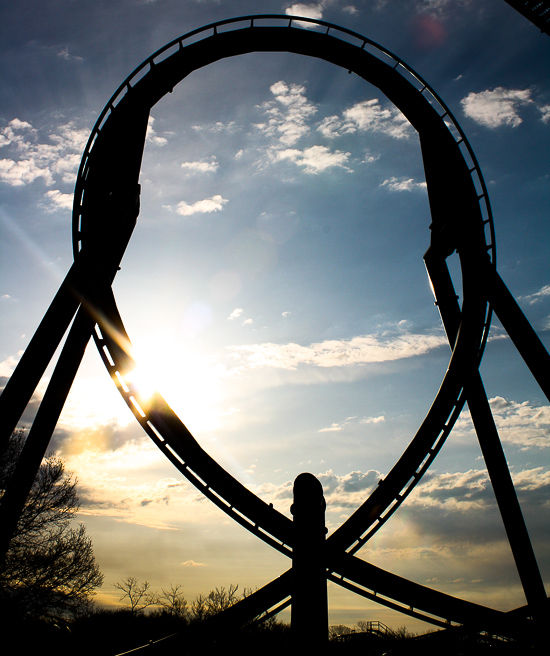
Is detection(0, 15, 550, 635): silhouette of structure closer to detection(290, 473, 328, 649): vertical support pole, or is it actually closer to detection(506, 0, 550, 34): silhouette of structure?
detection(290, 473, 328, 649): vertical support pole

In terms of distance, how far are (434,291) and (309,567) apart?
6873 millimetres

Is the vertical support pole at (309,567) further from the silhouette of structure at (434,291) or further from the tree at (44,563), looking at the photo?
the tree at (44,563)

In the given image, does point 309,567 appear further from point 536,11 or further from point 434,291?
point 536,11

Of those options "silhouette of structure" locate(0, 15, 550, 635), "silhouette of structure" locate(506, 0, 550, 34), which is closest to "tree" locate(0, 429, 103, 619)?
"silhouette of structure" locate(0, 15, 550, 635)

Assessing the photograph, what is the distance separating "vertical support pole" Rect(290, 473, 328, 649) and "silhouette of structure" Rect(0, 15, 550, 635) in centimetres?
47

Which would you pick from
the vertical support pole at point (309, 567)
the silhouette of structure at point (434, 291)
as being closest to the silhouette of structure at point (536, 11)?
the silhouette of structure at point (434, 291)

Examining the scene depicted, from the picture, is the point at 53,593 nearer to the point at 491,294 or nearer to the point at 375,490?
the point at 375,490

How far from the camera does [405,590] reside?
7984mm

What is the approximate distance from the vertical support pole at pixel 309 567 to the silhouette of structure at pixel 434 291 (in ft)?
1.53

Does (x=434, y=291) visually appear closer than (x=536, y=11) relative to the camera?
Yes

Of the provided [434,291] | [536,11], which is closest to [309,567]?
[434,291]

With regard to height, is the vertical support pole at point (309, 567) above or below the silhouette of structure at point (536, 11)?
below

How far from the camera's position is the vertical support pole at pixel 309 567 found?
6.59 meters

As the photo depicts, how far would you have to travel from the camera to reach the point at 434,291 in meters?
10.7
